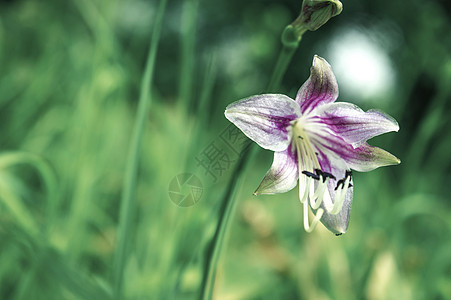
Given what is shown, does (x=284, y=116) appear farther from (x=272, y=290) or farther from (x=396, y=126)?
(x=272, y=290)

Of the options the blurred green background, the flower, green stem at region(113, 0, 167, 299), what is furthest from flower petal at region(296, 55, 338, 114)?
green stem at region(113, 0, 167, 299)

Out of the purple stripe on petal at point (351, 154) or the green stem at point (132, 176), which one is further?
the green stem at point (132, 176)

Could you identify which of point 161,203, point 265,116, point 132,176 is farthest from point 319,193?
point 161,203

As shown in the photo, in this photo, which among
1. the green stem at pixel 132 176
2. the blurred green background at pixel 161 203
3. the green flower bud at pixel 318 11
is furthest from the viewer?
the blurred green background at pixel 161 203

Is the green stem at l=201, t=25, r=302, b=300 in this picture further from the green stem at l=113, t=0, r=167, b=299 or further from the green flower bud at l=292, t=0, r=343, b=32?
the green stem at l=113, t=0, r=167, b=299

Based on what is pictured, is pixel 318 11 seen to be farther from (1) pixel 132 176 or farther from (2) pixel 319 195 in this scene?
(1) pixel 132 176

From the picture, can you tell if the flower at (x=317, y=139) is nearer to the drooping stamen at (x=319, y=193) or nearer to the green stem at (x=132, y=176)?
the drooping stamen at (x=319, y=193)

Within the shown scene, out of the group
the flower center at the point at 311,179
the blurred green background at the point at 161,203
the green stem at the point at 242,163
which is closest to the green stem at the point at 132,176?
the blurred green background at the point at 161,203
